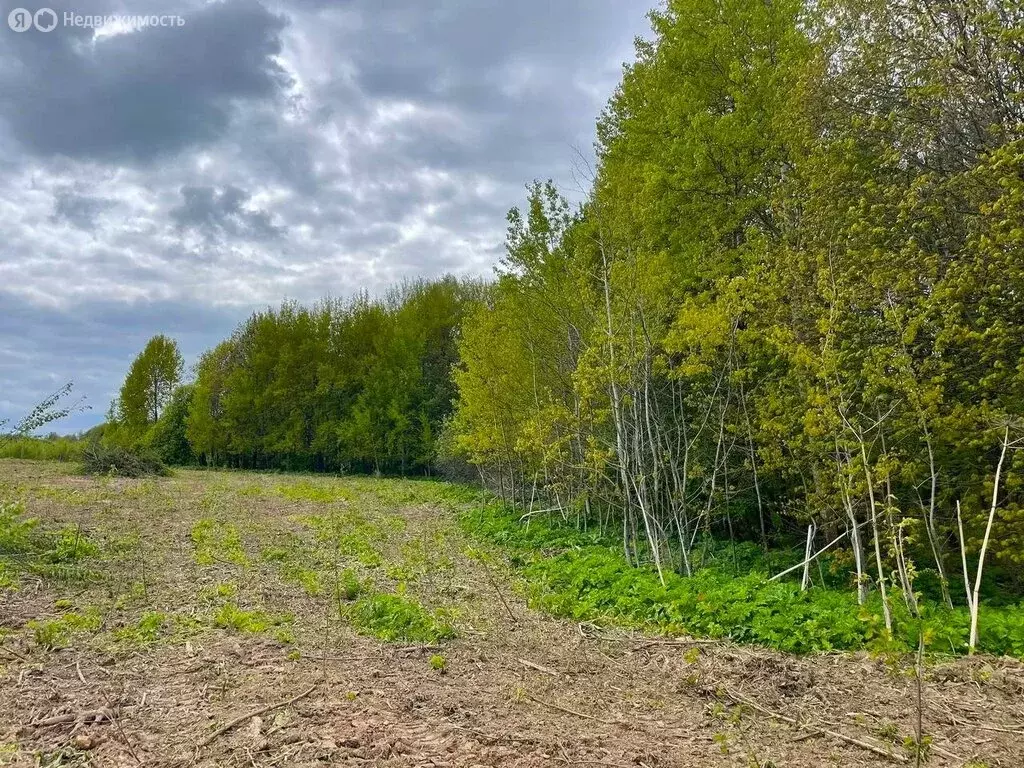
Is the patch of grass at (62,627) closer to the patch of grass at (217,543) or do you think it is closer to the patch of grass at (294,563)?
the patch of grass at (294,563)

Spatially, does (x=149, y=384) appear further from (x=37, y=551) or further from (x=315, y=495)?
(x=37, y=551)

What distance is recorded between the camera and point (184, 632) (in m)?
4.94

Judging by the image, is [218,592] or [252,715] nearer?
[252,715]

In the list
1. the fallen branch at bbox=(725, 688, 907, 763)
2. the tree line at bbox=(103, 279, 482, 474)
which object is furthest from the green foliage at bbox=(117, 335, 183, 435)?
the fallen branch at bbox=(725, 688, 907, 763)

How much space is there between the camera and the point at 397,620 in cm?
531

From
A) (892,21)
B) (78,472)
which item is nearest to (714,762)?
(892,21)

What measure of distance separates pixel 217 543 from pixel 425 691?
20.9 ft

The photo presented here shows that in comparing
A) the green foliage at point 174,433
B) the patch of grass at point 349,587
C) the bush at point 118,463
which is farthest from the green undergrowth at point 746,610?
the green foliage at point 174,433

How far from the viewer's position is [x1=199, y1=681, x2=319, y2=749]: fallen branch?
3.11 m

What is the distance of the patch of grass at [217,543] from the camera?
25.9 feet

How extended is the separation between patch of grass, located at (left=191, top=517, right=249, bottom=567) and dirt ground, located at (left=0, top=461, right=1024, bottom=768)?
1.06 meters

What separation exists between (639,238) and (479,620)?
503 centimetres

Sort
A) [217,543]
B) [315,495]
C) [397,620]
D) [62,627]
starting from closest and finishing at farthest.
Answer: [62,627]
[397,620]
[217,543]
[315,495]

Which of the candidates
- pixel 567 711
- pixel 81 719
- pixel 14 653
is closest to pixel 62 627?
pixel 14 653
